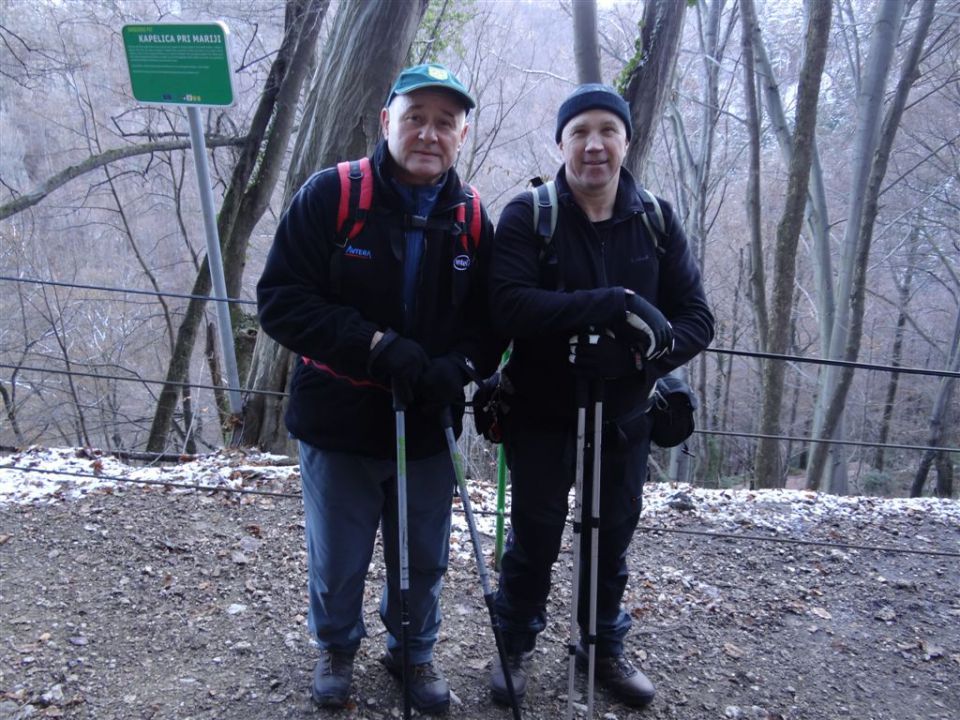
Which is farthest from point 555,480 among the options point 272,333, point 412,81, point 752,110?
point 752,110

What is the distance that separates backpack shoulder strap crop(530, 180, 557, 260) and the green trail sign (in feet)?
8.18

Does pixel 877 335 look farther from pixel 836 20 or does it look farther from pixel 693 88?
pixel 836 20

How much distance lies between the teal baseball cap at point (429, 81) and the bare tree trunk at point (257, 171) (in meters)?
6.09

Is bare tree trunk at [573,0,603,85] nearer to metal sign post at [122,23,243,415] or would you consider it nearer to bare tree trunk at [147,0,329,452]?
metal sign post at [122,23,243,415]

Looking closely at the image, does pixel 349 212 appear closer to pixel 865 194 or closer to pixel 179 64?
pixel 179 64

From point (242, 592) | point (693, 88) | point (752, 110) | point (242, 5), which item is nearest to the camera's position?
point (242, 592)

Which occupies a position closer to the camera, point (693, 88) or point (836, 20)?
point (836, 20)

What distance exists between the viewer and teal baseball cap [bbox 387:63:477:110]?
2389 mm

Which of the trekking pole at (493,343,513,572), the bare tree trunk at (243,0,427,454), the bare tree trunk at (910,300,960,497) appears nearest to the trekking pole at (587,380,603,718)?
the trekking pole at (493,343,513,572)

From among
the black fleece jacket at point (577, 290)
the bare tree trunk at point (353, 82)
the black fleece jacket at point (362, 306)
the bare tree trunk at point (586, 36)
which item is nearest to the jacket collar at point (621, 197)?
the black fleece jacket at point (577, 290)

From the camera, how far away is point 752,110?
A: 12180 millimetres

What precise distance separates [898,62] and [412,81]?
47.5ft

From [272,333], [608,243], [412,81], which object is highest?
[412,81]

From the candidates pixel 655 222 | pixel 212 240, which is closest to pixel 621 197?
pixel 655 222
